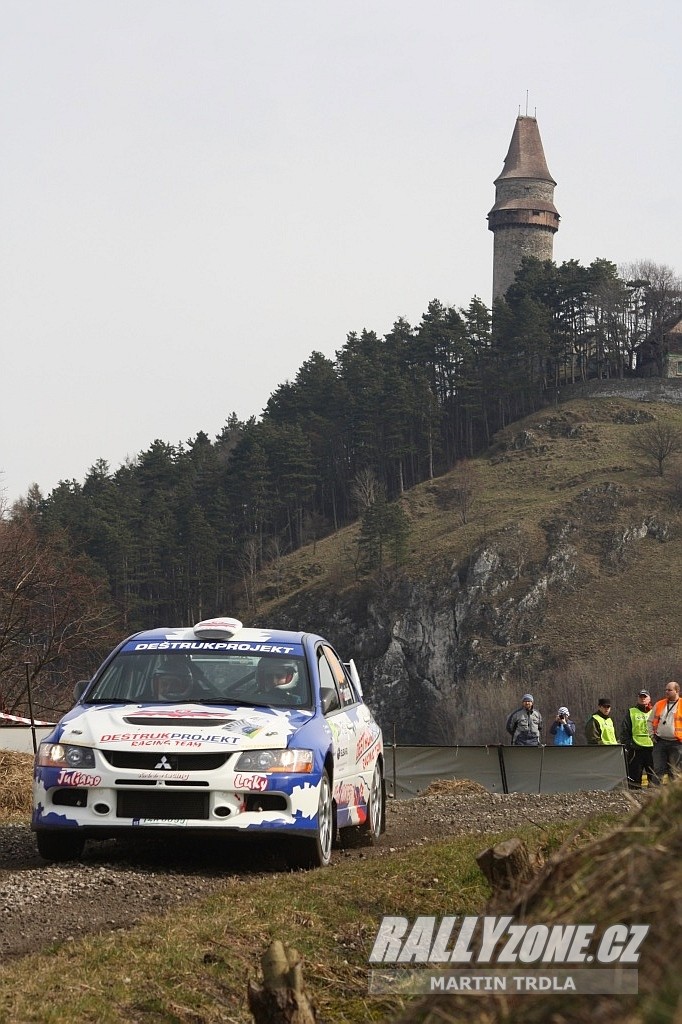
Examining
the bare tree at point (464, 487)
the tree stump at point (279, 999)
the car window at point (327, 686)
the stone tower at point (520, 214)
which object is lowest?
the tree stump at point (279, 999)

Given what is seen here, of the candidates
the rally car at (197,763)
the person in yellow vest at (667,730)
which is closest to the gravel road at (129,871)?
the rally car at (197,763)

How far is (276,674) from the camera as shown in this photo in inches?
422

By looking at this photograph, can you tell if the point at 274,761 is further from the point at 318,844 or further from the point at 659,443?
the point at 659,443

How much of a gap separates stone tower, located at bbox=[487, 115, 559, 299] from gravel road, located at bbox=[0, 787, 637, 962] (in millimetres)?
139128

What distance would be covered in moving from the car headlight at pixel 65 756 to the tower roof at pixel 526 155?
151 m

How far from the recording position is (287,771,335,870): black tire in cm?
956

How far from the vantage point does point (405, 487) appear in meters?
138

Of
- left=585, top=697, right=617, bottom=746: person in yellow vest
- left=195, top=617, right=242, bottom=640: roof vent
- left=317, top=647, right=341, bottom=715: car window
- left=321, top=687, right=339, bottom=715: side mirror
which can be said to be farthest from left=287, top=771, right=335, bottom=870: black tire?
left=585, top=697, right=617, bottom=746: person in yellow vest

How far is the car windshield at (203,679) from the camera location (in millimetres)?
10477

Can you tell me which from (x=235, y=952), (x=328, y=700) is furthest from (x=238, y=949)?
(x=328, y=700)

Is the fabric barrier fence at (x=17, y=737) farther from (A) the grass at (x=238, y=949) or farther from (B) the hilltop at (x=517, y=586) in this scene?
(B) the hilltop at (x=517, y=586)

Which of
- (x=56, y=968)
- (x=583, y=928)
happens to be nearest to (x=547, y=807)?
(x=56, y=968)

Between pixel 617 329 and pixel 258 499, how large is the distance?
3622cm

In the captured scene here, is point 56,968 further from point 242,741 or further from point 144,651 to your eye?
point 144,651
